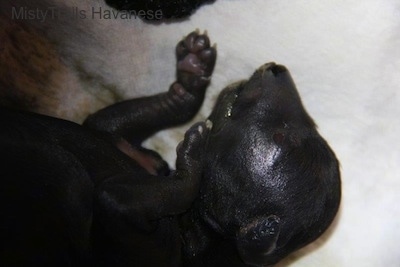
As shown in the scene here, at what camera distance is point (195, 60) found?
244cm

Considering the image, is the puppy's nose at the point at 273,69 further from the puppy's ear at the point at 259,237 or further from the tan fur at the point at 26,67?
the tan fur at the point at 26,67

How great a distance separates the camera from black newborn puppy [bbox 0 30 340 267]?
6.44ft

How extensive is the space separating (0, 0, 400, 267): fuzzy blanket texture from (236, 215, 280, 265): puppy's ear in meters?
0.57

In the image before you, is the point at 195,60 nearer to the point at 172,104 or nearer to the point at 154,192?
the point at 172,104

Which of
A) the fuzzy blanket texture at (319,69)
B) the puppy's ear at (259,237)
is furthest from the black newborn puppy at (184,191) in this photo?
the fuzzy blanket texture at (319,69)

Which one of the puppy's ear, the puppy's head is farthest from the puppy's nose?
the puppy's ear

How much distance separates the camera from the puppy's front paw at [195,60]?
2.41 metres

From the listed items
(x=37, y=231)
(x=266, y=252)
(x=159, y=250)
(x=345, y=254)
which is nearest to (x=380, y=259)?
(x=345, y=254)

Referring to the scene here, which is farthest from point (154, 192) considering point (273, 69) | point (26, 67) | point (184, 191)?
point (26, 67)

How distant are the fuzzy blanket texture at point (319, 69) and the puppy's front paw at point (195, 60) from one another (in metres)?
0.05

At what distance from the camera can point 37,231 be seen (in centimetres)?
196

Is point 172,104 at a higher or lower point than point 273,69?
lower

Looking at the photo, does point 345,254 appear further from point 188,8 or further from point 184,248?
point 188,8

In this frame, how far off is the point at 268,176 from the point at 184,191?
24 centimetres
